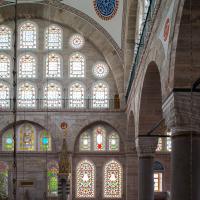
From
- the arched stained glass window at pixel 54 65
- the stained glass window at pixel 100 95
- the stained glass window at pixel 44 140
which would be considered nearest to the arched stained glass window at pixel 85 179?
the stained glass window at pixel 44 140

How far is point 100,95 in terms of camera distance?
29.5 meters

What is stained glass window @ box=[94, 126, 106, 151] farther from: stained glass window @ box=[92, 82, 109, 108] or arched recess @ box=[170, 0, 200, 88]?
arched recess @ box=[170, 0, 200, 88]

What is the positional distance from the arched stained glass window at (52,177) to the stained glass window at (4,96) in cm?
381

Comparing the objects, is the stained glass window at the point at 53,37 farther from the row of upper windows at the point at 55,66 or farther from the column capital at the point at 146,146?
the column capital at the point at 146,146

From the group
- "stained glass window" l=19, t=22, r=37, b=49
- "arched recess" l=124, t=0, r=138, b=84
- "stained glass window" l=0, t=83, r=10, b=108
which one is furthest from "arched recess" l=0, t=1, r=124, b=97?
"stained glass window" l=0, t=83, r=10, b=108

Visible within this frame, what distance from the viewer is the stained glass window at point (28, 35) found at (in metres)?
29.9

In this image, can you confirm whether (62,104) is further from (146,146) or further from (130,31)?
(146,146)

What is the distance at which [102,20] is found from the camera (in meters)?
28.0

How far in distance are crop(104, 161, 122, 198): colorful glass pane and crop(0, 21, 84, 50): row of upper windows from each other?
6497mm

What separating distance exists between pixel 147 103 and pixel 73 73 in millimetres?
12414

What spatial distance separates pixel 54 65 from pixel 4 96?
3.08 meters

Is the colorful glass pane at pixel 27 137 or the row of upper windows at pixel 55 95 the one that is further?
the row of upper windows at pixel 55 95

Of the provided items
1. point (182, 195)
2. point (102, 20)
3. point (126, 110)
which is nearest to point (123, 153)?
point (126, 110)

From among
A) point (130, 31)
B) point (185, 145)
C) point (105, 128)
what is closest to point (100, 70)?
point (105, 128)
